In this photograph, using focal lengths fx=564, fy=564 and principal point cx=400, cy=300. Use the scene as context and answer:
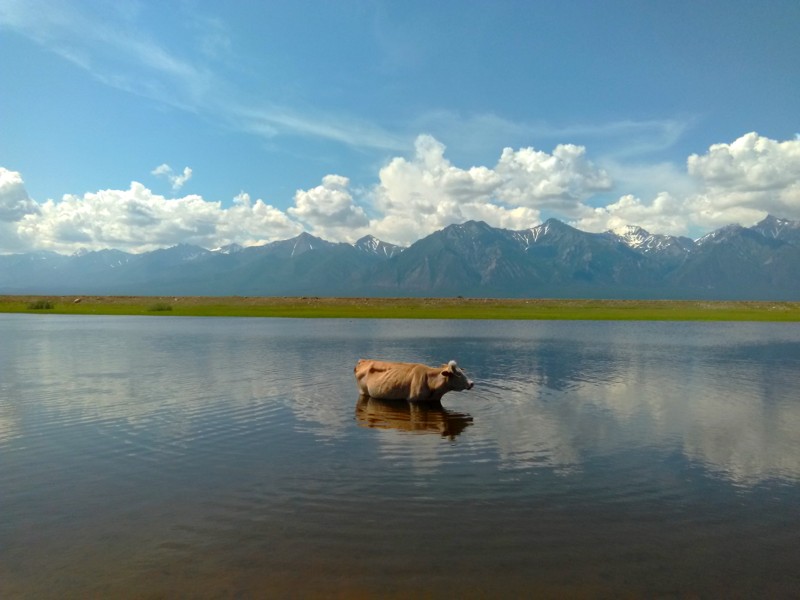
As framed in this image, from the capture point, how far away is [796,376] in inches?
1116

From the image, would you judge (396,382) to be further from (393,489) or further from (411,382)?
(393,489)

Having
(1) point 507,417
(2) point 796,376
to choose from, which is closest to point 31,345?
(1) point 507,417

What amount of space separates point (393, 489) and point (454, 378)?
32.7ft

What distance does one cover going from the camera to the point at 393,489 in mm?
11266

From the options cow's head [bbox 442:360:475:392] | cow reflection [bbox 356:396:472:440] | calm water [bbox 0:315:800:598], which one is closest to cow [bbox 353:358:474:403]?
cow's head [bbox 442:360:475:392]

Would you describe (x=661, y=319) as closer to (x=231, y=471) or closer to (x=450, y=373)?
(x=450, y=373)

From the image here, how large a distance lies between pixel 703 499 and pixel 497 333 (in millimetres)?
44559

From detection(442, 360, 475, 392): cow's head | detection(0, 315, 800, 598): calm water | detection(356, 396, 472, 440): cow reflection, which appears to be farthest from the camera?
detection(442, 360, 475, 392): cow's head

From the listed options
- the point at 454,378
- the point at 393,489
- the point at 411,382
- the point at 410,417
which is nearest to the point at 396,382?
the point at 411,382

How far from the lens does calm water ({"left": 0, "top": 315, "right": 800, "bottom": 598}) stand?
25.8 ft

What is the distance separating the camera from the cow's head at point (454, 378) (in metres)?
20.7

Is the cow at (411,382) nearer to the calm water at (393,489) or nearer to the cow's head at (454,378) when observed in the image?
the cow's head at (454,378)

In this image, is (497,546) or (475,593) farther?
(497,546)

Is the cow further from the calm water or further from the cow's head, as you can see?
the calm water
